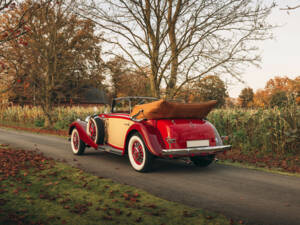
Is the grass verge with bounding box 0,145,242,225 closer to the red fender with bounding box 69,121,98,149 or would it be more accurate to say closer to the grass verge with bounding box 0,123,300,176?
the red fender with bounding box 69,121,98,149

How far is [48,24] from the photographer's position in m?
20.7

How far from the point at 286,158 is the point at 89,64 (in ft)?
109

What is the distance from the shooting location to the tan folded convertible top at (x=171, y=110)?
20.6ft

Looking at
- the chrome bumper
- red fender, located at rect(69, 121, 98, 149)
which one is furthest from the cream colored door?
the chrome bumper

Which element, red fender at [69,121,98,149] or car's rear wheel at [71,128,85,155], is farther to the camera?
car's rear wheel at [71,128,85,155]

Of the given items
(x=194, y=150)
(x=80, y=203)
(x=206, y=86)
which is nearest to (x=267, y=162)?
(x=194, y=150)

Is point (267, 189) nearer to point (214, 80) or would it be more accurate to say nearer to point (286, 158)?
point (286, 158)

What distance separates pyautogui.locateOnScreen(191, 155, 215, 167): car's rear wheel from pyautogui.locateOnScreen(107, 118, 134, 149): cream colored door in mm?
1842

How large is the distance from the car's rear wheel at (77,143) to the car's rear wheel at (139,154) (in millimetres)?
2485

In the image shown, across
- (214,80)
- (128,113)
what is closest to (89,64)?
(214,80)

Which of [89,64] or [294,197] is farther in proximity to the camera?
[89,64]

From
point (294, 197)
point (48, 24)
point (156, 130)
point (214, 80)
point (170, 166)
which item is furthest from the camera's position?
point (48, 24)

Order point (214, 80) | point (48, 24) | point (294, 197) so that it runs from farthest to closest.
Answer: point (48, 24) → point (214, 80) → point (294, 197)

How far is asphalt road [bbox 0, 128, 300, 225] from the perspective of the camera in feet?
13.4
